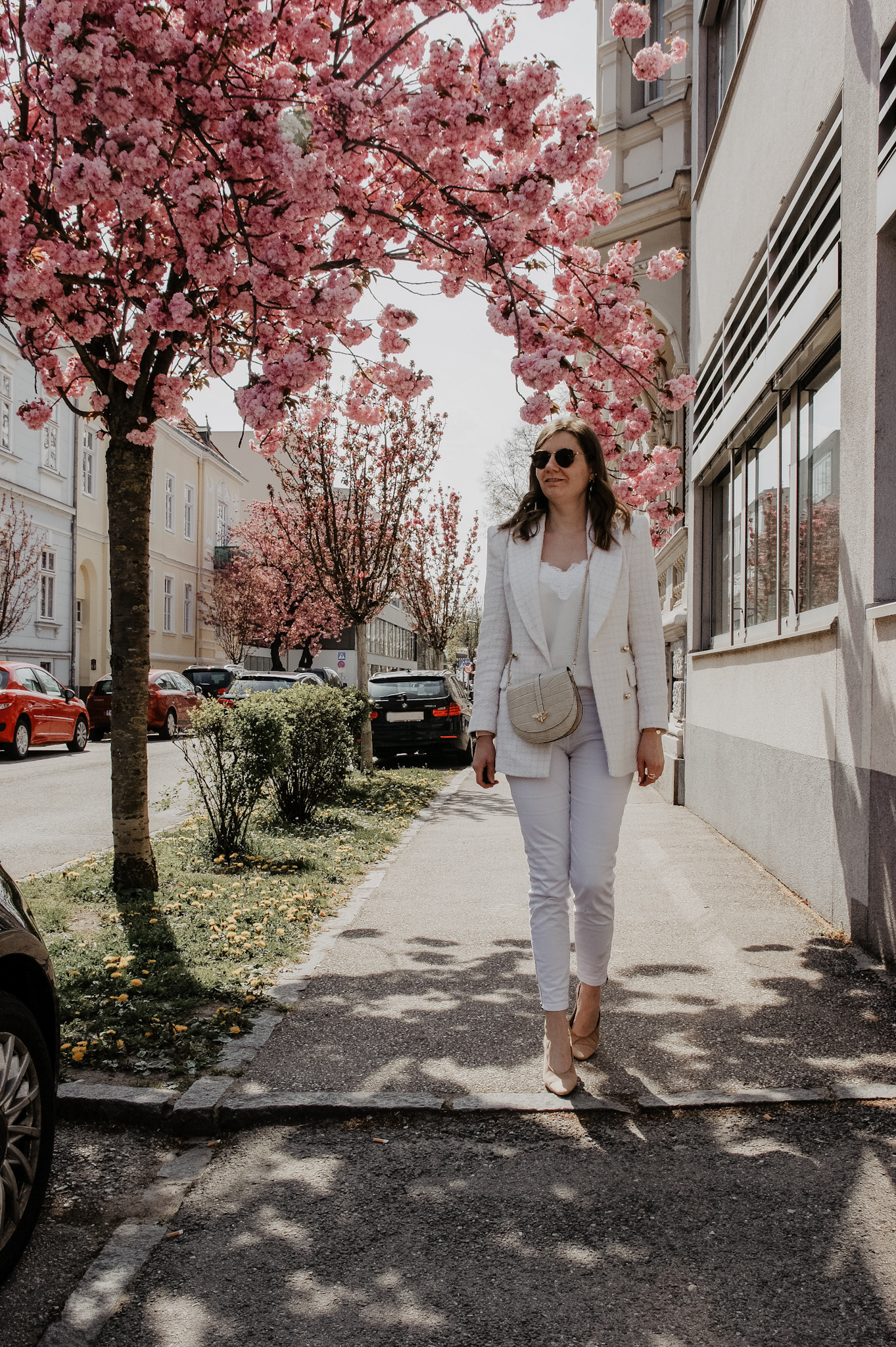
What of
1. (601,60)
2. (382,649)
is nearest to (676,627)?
(601,60)

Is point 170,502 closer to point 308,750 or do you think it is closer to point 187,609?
point 187,609

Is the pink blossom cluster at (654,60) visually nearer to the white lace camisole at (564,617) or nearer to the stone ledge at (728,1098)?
the white lace camisole at (564,617)

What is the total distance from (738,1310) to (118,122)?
17.7ft

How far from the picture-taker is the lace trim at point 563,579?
3.79 meters

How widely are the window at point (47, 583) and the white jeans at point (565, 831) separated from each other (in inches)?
1196

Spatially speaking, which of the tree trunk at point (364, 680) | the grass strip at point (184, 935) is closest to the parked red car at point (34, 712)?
the tree trunk at point (364, 680)

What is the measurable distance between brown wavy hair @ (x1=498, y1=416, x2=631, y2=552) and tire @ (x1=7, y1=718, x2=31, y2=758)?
15.7 meters

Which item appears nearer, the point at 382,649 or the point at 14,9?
the point at 14,9

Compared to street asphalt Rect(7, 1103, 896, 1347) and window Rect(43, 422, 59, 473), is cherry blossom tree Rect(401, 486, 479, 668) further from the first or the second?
street asphalt Rect(7, 1103, 896, 1347)

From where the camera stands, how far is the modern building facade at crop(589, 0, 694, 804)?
46.0 ft

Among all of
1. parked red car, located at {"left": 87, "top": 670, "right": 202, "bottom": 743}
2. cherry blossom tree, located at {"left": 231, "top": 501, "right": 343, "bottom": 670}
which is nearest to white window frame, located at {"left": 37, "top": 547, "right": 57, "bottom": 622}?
parked red car, located at {"left": 87, "top": 670, "right": 202, "bottom": 743}

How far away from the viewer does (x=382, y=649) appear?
87000 millimetres

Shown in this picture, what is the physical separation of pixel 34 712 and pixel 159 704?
516 centimetres

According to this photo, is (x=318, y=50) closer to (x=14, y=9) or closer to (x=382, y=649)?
(x=14, y=9)
